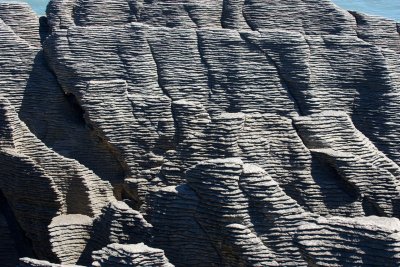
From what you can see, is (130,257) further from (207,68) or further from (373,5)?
(373,5)

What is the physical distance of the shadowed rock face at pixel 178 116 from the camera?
31.2 ft

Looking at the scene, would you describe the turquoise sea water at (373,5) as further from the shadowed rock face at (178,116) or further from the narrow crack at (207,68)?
the narrow crack at (207,68)

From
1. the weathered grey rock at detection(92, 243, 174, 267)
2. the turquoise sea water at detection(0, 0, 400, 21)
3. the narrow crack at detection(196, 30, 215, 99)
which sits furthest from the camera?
the turquoise sea water at detection(0, 0, 400, 21)

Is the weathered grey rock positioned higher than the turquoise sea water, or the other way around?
the turquoise sea water

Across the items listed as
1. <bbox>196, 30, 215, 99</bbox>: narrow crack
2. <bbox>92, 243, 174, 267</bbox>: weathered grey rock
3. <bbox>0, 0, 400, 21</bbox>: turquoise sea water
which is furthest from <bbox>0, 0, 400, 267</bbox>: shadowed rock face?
<bbox>0, 0, 400, 21</bbox>: turquoise sea water

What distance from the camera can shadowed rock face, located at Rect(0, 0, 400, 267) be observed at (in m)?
9.51

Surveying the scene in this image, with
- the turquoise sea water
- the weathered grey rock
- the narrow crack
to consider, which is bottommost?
the weathered grey rock

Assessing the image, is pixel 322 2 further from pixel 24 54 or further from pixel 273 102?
pixel 24 54

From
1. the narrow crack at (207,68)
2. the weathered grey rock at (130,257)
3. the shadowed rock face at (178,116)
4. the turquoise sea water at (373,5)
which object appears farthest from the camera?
the turquoise sea water at (373,5)

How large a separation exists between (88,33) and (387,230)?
6054 mm

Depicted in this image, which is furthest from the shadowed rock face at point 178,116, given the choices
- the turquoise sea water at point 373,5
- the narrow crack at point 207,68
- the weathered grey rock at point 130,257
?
the turquoise sea water at point 373,5

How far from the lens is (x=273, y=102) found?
10.7 metres

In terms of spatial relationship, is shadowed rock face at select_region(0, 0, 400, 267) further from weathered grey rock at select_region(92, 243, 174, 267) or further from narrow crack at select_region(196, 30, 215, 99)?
weathered grey rock at select_region(92, 243, 174, 267)

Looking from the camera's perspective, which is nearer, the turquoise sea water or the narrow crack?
the narrow crack
